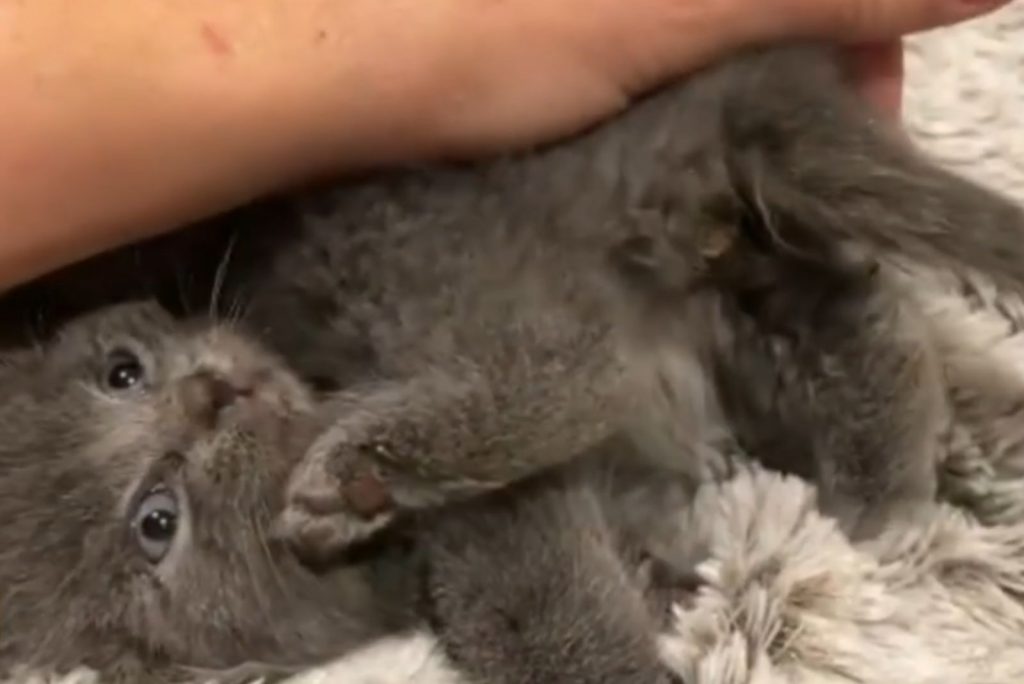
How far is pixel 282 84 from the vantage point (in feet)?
3.61

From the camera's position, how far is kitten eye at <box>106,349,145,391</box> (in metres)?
1.19

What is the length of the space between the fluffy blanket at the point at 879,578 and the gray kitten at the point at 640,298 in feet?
0.12

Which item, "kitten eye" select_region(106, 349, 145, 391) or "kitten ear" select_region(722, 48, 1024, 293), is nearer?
"kitten ear" select_region(722, 48, 1024, 293)

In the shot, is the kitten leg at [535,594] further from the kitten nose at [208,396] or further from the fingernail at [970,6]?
the fingernail at [970,6]

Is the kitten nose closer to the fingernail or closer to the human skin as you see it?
the human skin

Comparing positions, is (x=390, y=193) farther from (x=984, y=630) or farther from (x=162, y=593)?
(x=984, y=630)

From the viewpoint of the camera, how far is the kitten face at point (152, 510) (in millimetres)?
1125

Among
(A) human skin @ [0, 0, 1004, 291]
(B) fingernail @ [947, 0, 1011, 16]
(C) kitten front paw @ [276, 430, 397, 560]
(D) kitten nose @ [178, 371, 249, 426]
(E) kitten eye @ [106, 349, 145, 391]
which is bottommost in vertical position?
(C) kitten front paw @ [276, 430, 397, 560]

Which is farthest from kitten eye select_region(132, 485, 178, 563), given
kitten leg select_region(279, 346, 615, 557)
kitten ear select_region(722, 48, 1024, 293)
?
kitten ear select_region(722, 48, 1024, 293)

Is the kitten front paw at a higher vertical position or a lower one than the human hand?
lower

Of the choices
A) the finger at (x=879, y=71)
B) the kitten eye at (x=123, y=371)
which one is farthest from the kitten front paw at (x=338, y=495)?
the finger at (x=879, y=71)

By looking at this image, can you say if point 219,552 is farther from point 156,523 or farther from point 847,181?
point 847,181

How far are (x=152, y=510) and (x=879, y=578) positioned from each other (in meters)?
0.46

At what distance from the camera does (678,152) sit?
3.60 feet
